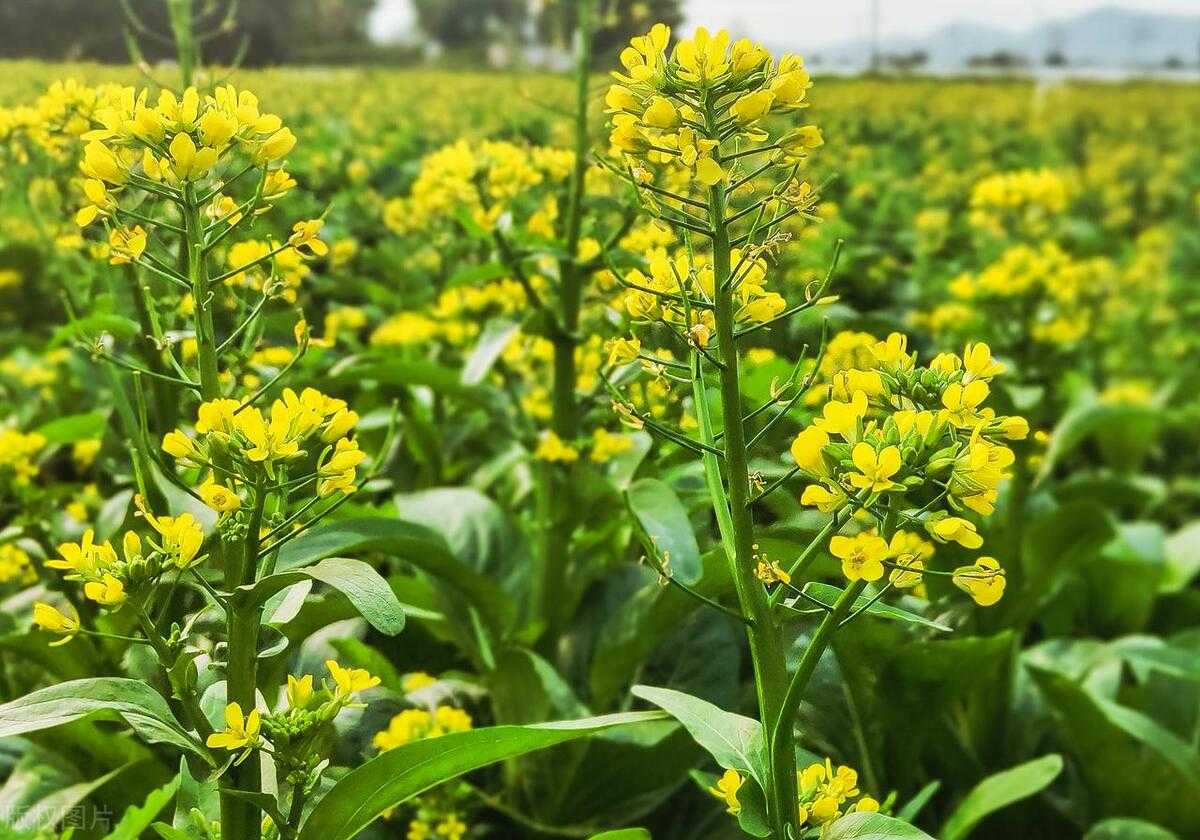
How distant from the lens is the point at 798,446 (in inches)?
33.1

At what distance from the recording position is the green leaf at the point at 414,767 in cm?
98

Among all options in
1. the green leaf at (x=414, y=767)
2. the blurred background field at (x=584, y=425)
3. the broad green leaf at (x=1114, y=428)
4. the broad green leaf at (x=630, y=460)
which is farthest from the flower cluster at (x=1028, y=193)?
the green leaf at (x=414, y=767)

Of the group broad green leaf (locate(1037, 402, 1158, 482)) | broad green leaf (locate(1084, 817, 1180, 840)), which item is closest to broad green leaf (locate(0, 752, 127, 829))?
broad green leaf (locate(1084, 817, 1180, 840))

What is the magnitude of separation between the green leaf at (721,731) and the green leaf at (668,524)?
0.85 feet

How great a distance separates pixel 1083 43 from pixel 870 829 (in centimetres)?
2224

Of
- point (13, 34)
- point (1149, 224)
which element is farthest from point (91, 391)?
point (1149, 224)

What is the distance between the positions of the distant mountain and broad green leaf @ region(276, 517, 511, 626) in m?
8.20

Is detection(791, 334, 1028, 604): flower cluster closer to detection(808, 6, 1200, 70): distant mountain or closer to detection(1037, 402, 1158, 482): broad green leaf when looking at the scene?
detection(1037, 402, 1158, 482): broad green leaf

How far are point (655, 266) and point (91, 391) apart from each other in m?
1.81

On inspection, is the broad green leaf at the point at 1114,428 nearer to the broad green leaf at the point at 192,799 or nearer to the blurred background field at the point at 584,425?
the blurred background field at the point at 584,425

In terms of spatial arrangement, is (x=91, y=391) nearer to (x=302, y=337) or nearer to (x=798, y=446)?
(x=302, y=337)

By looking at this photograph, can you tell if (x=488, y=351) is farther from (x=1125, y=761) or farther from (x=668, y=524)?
(x=1125, y=761)

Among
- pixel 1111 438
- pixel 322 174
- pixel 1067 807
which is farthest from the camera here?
pixel 1111 438

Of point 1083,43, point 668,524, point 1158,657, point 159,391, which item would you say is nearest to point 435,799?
point 668,524
